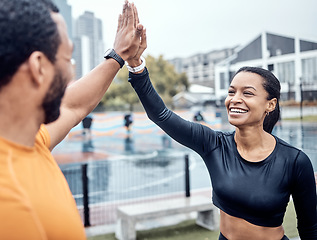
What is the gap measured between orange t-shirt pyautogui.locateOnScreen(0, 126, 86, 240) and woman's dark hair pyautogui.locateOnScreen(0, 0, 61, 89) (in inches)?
7.9

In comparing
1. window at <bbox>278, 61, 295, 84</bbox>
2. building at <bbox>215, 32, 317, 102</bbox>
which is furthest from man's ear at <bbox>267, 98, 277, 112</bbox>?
window at <bbox>278, 61, 295, 84</bbox>

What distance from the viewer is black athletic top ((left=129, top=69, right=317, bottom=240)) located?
5.95ft

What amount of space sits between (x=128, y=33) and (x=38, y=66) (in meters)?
0.78

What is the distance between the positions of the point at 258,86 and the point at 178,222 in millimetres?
4145

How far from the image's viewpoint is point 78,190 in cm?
820

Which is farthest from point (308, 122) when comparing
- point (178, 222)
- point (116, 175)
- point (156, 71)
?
point (156, 71)

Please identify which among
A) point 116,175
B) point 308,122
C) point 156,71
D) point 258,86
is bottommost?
point 116,175

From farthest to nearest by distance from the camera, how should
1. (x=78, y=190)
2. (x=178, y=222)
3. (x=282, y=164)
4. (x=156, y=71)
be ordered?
(x=156, y=71), (x=78, y=190), (x=178, y=222), (x=282, y=164)

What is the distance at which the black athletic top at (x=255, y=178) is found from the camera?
5.95ft

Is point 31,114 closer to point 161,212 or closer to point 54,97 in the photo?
point 54,97

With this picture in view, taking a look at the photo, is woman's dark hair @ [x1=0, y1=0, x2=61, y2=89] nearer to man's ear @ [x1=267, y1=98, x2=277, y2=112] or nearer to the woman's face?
the woman's face

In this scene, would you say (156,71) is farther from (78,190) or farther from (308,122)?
(78,190)

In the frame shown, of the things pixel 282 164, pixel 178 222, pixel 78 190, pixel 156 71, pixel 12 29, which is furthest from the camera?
pixel 156 71

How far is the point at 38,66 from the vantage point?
2.82ft
